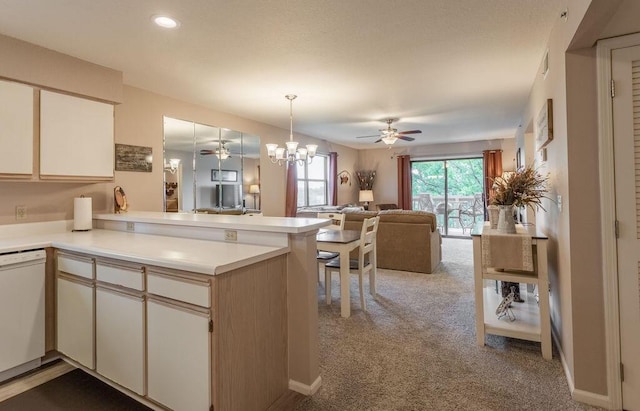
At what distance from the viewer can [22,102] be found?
8.46 ft

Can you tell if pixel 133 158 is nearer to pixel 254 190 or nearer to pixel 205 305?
pixel 254 190

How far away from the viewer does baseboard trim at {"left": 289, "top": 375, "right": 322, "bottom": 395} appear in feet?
6.72

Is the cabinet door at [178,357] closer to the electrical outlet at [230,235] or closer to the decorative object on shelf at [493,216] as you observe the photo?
the electrical outlet at [230,235]

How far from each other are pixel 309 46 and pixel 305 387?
2.60 m

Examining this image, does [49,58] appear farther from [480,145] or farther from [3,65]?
[480,145]

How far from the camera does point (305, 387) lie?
2.06 m

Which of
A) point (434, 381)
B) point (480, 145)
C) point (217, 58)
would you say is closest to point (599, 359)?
point (434, 381)

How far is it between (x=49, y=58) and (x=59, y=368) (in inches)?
99.7

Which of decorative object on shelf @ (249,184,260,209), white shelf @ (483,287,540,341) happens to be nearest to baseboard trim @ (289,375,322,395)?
white shelf @ (483,287,540,341)

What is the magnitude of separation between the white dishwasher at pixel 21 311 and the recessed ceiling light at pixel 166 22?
6.22 ft

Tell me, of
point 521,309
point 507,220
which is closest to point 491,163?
point 521,309

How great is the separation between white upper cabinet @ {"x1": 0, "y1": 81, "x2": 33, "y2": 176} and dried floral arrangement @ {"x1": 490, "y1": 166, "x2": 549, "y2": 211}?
382cm

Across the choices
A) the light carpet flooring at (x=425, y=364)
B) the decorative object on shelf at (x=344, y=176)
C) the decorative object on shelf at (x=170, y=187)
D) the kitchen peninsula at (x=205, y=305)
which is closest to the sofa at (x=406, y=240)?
the light carpet flooring at (x=425, y=364)

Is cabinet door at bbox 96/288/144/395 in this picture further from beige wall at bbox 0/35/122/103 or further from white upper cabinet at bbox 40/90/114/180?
beige wall at bbox 0/35/122/103
